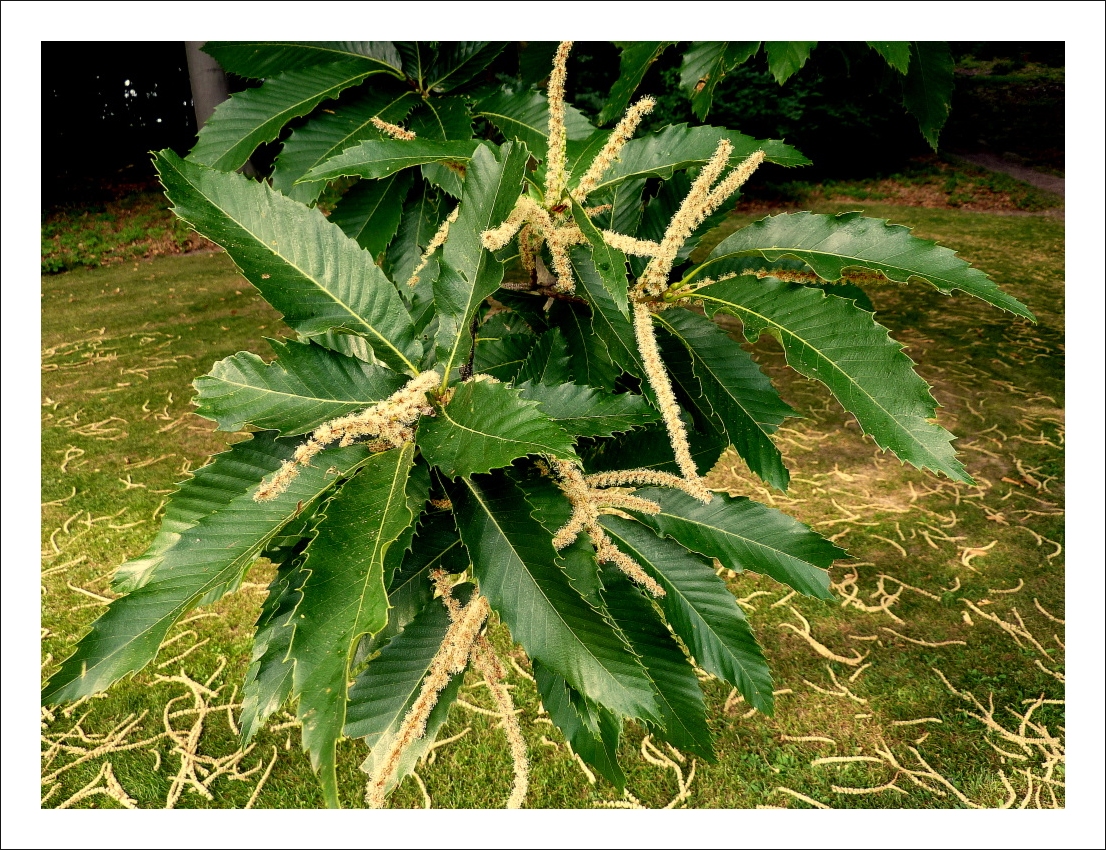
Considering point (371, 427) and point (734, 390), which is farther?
point (734, 390)

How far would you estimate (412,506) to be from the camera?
2.37ft

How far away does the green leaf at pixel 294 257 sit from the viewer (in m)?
0.77

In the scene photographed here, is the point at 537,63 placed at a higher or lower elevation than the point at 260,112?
higher

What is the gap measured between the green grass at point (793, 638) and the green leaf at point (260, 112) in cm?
168

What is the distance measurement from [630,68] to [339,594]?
871 mm

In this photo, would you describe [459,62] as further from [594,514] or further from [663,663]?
[663,663]

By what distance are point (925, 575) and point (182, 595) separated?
2954 mm

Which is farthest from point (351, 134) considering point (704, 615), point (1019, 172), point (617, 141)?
point (1019, 172)

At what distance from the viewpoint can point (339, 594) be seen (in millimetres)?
620

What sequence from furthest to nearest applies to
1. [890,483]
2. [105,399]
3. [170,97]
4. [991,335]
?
[170,97] < [991,335] < [105,399] < [890,483]

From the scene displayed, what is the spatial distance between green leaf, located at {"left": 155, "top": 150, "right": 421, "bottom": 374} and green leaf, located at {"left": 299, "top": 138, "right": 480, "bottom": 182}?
8 cm

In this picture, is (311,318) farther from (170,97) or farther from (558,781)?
(170,97)

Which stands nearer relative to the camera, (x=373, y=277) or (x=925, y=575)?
(x=373, y=277)

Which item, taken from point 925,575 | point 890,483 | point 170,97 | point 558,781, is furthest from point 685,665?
point 170,97
